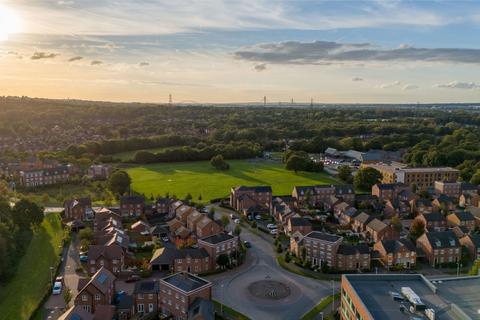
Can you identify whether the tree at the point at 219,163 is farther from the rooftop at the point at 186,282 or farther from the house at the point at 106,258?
the rooftop at the point at 186,282

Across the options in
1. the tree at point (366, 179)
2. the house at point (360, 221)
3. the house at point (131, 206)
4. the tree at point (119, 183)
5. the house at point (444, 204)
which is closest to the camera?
the house at point (360, 221)

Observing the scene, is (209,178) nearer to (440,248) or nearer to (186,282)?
(440,248)

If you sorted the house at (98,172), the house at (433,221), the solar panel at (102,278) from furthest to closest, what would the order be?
1. the house at (98,172)
2. the house at (433,221)
3. the solar panel at (102,278)

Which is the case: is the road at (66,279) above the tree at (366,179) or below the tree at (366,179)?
below

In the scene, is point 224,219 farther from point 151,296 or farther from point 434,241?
point 434,241

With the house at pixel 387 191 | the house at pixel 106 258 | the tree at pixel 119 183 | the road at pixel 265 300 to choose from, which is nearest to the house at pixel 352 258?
the road at pixel 265 300
